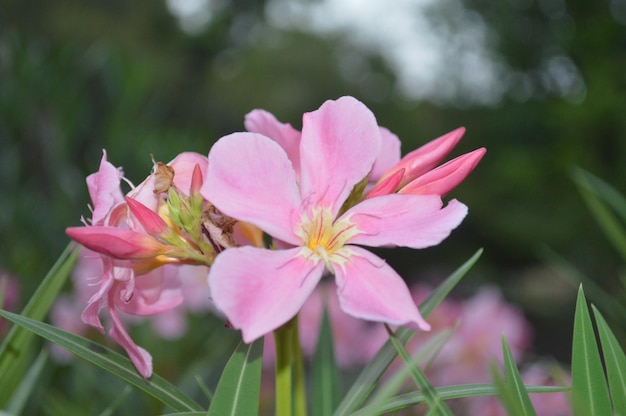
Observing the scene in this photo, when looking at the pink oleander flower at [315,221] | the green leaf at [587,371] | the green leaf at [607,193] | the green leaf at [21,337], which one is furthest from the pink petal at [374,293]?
the green leaf at [607,193]

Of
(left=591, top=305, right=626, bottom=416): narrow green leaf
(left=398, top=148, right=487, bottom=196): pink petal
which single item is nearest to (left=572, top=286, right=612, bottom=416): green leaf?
(left=591, top=305, right=626, bottom=416): narrow green leaf

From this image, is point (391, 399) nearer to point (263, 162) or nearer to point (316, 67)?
point (263, 162)

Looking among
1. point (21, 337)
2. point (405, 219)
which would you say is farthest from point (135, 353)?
point (405, 219)

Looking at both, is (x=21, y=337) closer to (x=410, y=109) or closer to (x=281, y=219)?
(x=281, y=219)

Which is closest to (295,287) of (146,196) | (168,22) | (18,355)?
(146,196)

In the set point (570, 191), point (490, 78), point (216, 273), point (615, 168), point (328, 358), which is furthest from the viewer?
point (490, 78)

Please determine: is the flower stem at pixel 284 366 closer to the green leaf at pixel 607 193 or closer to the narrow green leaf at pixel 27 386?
the narrow green leaf at pixel 27 386
